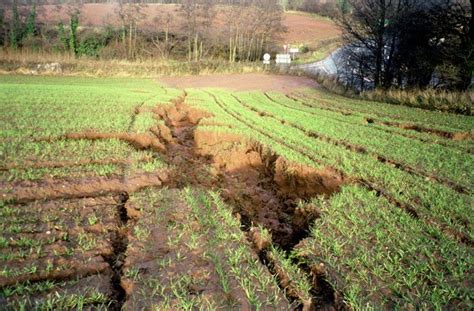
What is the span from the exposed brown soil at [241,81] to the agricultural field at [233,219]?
1432cm

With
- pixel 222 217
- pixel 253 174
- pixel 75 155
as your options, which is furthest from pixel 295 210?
pixel 75 155

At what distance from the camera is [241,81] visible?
23781 millimetres

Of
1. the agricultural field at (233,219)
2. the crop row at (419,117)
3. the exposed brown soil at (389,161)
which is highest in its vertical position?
the crop row at (419,117)

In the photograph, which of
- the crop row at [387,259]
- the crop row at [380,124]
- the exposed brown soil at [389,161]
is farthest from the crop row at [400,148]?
the crop row at [387,259]

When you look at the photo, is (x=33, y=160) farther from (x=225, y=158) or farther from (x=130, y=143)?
(x=225, y=158)

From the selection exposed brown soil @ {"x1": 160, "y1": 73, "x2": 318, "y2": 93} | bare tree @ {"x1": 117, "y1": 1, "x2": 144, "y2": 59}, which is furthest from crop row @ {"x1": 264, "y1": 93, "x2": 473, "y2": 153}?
bare tree @ {"x1": 117, "y1": 1, "x2": 144, "y2": 59}

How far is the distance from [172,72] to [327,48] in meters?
33.9

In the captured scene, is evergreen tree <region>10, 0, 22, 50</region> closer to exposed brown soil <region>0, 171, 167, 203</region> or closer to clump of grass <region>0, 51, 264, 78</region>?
clump of grass <region>0, 51, 264, 78</region>

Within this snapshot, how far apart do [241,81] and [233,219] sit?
68.8 feet

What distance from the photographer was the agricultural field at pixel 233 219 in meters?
2.49

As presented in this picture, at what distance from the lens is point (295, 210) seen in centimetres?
424

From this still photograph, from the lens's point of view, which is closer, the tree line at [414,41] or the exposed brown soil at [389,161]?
the exposed brown soil at [389,161]

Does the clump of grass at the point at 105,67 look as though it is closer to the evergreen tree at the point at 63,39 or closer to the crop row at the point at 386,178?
the evergreen tree at the point at 63,39

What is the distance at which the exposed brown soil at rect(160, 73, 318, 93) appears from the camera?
70.0 ft
